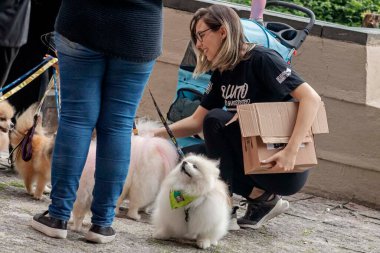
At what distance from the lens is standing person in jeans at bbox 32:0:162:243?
409 cm

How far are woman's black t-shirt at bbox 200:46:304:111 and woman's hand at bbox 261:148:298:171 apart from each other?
1.16 feet

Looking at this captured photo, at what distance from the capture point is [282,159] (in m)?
4.75

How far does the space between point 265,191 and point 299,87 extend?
0.80m

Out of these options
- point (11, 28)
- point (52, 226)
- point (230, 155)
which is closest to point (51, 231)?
point (52, 226)

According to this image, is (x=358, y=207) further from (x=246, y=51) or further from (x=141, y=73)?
(x=141, y=73)

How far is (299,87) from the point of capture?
4852mm

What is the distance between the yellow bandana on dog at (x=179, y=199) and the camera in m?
4.64

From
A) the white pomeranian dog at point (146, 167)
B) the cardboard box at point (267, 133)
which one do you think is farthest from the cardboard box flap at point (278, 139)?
the white pomeranian dog at point (146, 167)

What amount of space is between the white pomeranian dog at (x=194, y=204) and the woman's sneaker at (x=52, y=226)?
2.06ft

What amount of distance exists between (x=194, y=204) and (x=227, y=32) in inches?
39.7

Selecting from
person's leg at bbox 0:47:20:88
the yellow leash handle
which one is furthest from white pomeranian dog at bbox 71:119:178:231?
person's leg at bbox 0:47:20:88

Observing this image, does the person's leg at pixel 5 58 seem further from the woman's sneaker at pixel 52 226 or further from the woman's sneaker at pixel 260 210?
the woman's sneaker at pixel 260 210

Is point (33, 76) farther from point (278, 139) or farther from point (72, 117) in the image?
point (278, 139)

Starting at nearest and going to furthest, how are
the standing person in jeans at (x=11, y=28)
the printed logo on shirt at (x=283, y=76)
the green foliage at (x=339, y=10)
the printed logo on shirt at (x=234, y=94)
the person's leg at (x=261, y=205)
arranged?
the standing person in jeans at (x=11, y=28) → the printed logo on shirt at (x=283, y=76) → the printed logo on shirt at (x=234, y=94) → the person's leg at (x=261, y=205) → the green foliage at (x=339, y=10)
